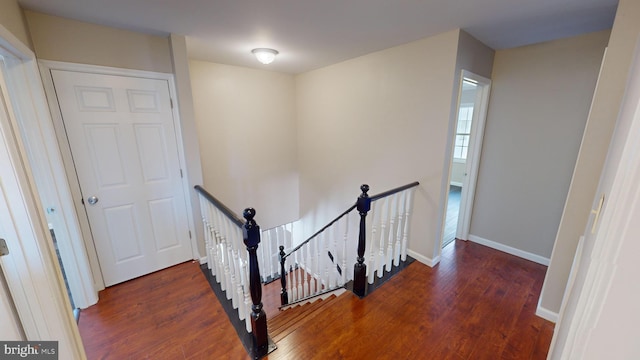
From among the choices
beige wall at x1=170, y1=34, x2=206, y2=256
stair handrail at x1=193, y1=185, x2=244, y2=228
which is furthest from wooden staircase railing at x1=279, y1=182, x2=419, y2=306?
beige wall at x1=170, y1=34, x2=206, y2=256

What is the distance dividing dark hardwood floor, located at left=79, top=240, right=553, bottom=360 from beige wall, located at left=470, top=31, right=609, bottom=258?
0.58 meters

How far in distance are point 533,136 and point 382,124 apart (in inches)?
61.9

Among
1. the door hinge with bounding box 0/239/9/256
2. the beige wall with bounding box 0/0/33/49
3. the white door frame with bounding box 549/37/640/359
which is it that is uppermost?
the beige wall with bounding box 0/0/33/49

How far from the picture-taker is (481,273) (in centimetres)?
249

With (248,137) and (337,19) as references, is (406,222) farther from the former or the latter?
(248,137)

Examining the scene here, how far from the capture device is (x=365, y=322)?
1891 millimetres

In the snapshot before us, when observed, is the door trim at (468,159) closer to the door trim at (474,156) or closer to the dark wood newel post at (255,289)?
the door trim at (474,156)

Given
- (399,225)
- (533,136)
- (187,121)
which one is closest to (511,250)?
(533,136)

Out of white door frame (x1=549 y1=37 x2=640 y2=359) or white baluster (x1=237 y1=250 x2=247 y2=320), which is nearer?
white door frame (x1=549 y1=37 x2=640 y2=359)

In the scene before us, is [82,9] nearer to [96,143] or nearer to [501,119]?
[96,143]

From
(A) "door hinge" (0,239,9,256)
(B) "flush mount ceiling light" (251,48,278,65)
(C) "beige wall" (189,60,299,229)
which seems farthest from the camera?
(C) "beige wall" (189,60,299,229)

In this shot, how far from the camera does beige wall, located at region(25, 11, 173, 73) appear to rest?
182 cm

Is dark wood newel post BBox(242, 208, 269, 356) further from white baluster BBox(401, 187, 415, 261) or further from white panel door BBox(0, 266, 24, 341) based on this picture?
white baluster BBox(401, 187, 415, 261)

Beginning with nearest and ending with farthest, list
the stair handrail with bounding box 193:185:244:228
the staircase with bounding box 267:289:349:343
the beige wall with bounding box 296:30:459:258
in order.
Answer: the stair handrail with bounding box 193:185:244:228
the staircase with bounding box 267:289:349:343
the beige wall with bounding box 296:30:459:258
